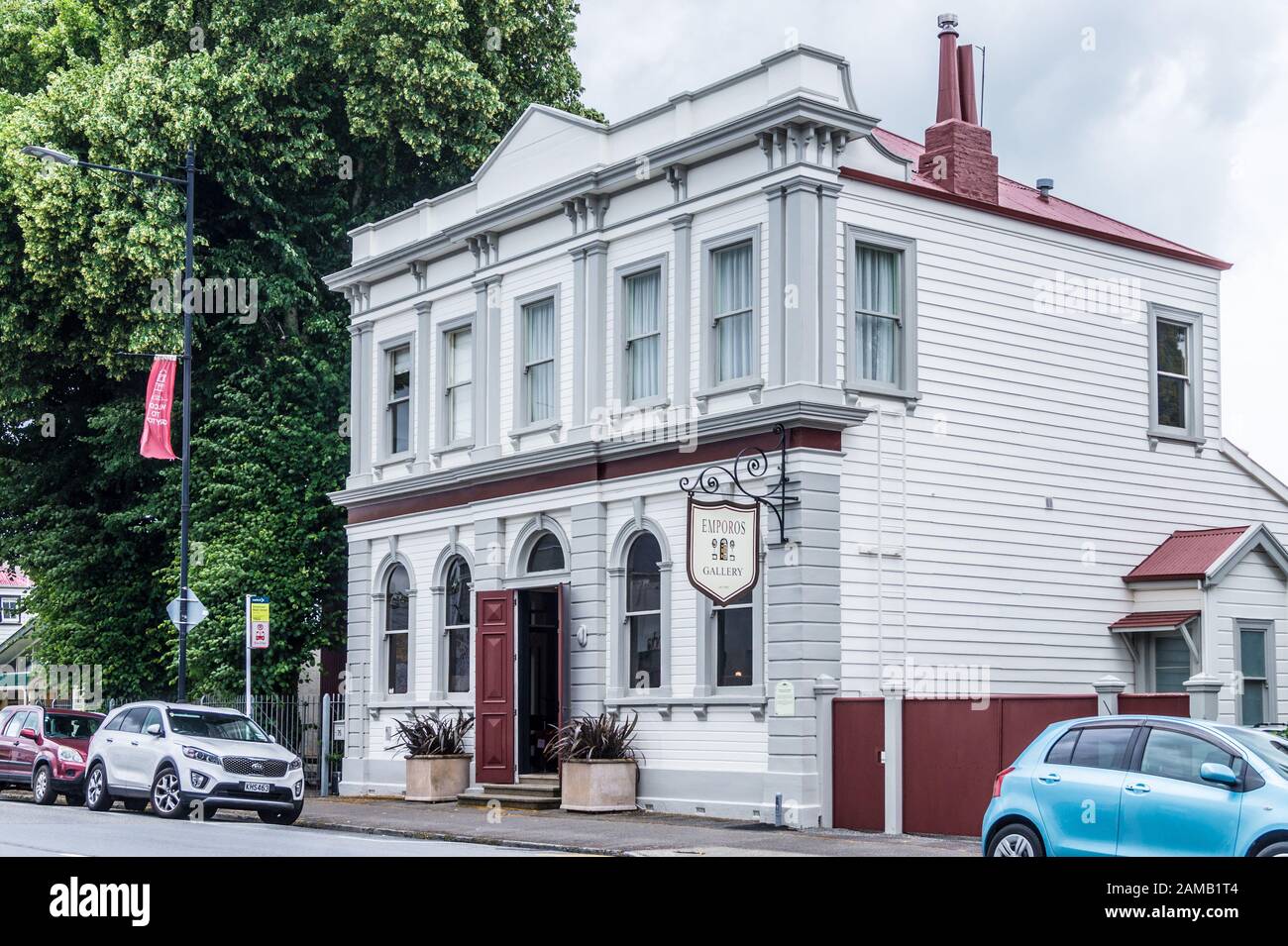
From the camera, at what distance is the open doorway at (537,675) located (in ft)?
85.1

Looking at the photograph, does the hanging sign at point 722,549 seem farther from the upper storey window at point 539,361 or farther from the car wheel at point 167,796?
the car wheel at point 167,796

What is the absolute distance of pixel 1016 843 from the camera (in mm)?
13531

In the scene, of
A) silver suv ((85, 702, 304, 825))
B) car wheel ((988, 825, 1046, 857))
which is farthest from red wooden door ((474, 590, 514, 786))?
car wheel ((988, 825, 1046, 857))

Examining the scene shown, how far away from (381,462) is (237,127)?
313 inches

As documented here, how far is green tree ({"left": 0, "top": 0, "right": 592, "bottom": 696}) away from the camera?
32.5 metres

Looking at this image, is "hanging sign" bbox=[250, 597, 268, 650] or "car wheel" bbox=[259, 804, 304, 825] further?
"hanging sign" bbox=[250, 597, 268, 650]

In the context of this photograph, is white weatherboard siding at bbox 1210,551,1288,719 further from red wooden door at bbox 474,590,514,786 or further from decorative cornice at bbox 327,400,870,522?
red wooden door at bbox 474,590,514,786

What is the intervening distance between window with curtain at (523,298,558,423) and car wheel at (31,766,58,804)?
31.9 ft

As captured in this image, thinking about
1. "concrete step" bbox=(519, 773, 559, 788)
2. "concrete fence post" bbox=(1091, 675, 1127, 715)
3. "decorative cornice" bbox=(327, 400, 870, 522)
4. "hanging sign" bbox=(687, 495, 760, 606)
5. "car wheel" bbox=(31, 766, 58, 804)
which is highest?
"decorative cornice" bbox=(327, 400, 870, 522)

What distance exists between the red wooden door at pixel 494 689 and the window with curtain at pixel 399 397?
4.60 meters

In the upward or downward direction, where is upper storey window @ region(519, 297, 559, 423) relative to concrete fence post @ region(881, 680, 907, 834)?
upward

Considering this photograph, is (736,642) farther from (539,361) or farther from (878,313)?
(539,361)
